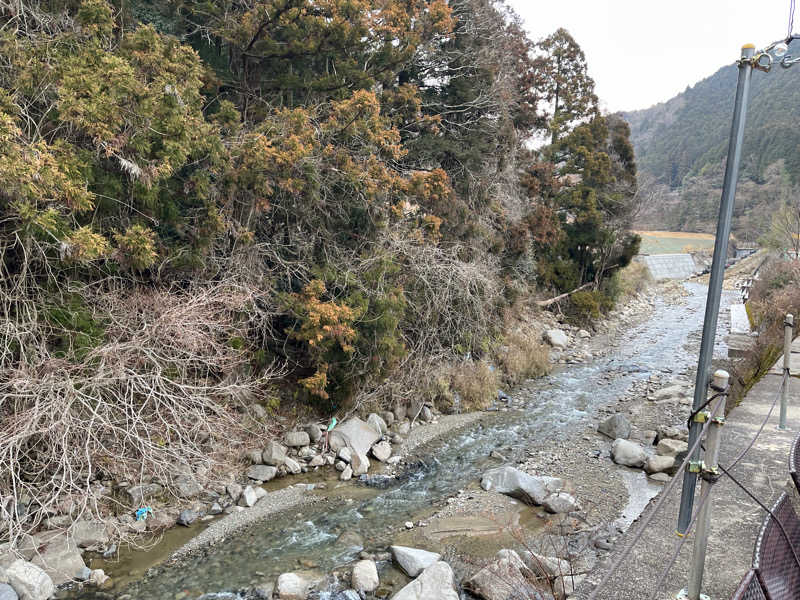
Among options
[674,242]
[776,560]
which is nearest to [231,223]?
[776,560]

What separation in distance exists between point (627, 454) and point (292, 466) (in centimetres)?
447

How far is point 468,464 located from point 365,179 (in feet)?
13.9

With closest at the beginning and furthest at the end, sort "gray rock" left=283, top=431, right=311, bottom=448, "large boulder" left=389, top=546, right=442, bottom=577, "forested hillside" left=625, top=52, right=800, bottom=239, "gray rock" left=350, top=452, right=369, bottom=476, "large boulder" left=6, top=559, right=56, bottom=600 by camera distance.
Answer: "large boulder" left=6, top=559, right=56, bottom=600 → "large boulder" left=389, top=546, right=442, bottom=577 → "gray rock" left=350, top=452, right=369, bottom=476 → "gray rock" left=283, top=431, right=311, bottom=448 → "forested hillside" left=625, top=52, right=800, bottom=239

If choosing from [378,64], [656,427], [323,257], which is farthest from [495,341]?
[378,64]

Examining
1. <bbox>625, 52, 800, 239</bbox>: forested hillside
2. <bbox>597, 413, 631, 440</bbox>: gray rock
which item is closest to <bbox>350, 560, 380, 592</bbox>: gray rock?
<bbox>597, 413, 631, 440</bbox>: gray rock

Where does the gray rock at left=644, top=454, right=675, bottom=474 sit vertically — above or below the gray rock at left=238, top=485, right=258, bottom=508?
below

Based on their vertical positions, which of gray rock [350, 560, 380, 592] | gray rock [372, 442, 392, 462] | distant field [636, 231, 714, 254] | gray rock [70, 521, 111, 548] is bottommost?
gray rock [350, 560, 380, 592]

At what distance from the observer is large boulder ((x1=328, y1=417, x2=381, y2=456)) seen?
22.9ft

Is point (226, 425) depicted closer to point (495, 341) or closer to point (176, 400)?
point (176, 400)

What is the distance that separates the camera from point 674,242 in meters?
38.2

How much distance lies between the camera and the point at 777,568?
207 cm

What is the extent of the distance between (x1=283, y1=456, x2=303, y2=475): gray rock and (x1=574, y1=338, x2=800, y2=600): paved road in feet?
12.6

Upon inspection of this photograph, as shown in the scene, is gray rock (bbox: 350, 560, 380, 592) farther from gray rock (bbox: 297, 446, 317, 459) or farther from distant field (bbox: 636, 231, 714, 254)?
distant field (bbox: 636, 231, 714, 254)

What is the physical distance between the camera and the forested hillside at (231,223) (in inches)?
190
